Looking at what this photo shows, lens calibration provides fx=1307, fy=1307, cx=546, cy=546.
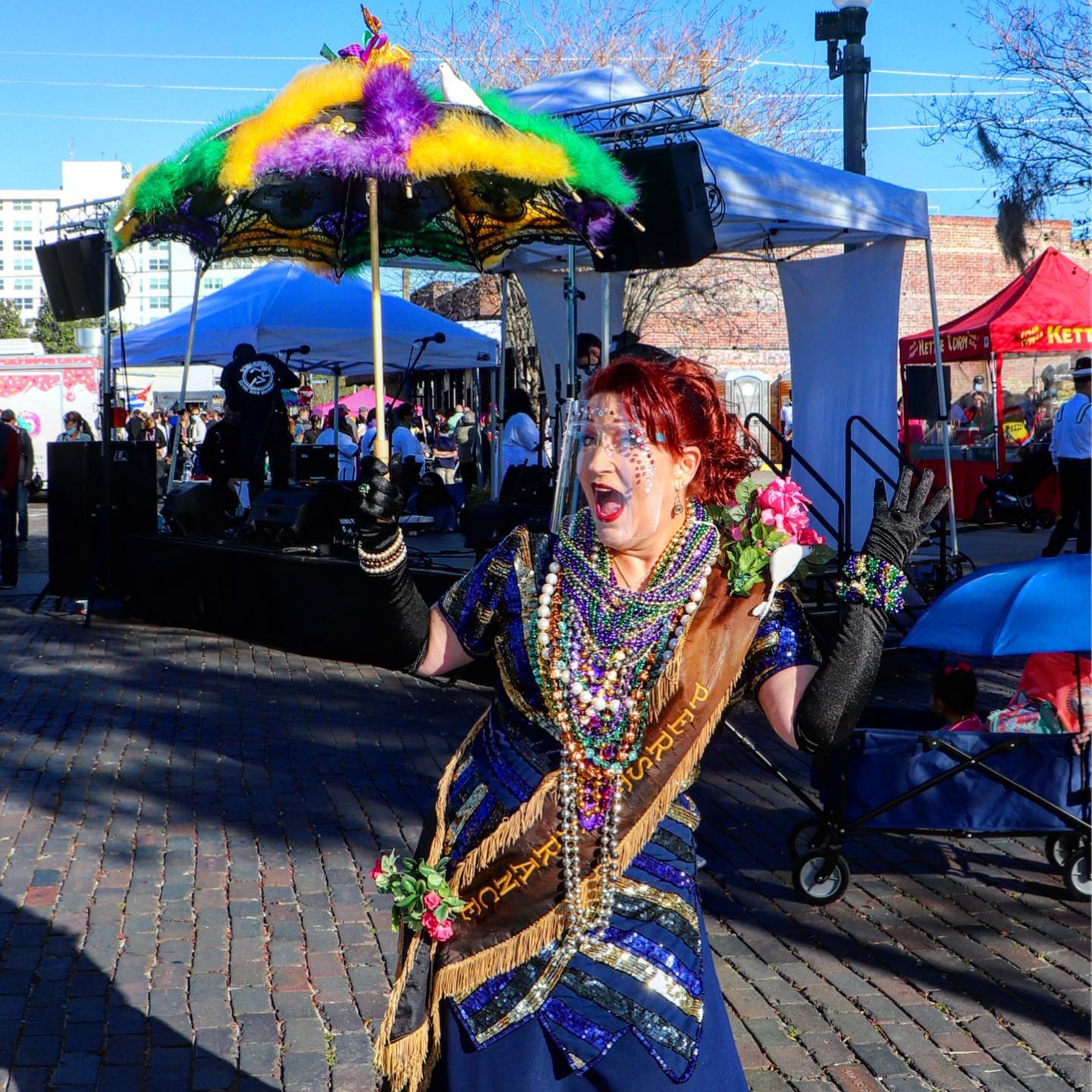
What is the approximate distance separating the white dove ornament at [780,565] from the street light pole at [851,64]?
9.91 m

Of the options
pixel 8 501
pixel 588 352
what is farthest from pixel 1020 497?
pixel 8 501

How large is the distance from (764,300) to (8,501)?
2483cm

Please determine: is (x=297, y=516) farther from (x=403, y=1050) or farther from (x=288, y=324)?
(x=403, y=1050)

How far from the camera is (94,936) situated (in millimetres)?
4723

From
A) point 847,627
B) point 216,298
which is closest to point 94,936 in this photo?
point 847,627

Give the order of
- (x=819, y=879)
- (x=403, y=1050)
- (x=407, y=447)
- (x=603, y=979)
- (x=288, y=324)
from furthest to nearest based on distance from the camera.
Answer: (x=407, y=447) < (x=288, y=324) < (x=819, y=879) < (x=403, y=1050) < (x=603, y=979)

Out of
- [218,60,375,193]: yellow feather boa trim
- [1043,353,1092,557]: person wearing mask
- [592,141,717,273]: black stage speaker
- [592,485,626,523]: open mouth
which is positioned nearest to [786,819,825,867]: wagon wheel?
[592,485,626,523]: open mouth

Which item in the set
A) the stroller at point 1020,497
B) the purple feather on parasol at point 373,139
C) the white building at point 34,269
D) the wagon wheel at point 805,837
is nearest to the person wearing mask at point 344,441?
the stroller at point 1020,497

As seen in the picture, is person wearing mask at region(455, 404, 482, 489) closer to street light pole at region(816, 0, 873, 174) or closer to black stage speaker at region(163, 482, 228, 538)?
black stage speaker at region(163, 482, 228, 538)

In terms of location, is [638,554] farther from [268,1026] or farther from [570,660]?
[268,1026]

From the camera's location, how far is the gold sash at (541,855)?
2.20 meters

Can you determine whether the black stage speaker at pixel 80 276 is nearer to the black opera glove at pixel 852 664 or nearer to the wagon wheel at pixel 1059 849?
the wagon wheel at pixel 1059 849

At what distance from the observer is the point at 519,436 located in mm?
13148

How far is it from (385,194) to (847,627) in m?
4.12
